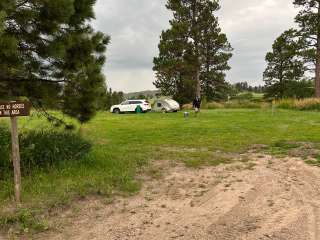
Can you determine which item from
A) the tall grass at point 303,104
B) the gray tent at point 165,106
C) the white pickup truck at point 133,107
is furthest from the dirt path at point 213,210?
the white pickup truck at point 133,107

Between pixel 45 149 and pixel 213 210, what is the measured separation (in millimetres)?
3848

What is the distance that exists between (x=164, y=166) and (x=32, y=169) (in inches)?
114

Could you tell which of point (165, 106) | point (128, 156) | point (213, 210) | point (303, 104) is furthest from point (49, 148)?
point (165, 106)

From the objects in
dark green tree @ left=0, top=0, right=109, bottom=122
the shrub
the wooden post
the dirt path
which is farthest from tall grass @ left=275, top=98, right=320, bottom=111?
the wooden post

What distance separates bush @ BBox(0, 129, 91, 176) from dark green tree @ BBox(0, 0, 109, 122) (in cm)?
84

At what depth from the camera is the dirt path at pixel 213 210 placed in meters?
5.34

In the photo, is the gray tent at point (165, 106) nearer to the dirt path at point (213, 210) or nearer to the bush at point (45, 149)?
the bush at point (45, 149)

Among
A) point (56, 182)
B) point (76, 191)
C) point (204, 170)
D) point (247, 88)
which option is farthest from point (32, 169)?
point (247, 88)

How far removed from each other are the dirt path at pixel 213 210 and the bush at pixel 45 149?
6.42 feet

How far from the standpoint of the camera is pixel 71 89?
8086 millimetres

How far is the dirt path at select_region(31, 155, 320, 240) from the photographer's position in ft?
17.5

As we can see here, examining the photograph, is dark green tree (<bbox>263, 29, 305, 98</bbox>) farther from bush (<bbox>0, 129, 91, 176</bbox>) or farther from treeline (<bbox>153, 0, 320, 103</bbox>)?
bush (<bbox>0, 129, 91, 176</bbox>)

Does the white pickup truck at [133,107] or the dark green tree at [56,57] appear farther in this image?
the white pickup truck at [133,107]

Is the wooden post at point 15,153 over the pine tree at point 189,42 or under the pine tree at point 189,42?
under
